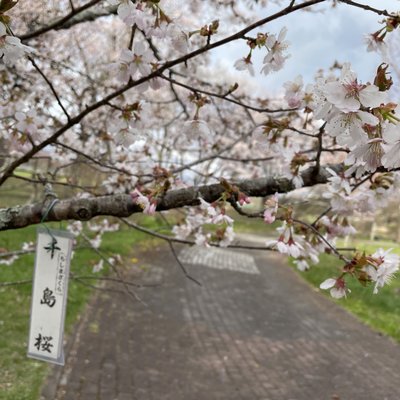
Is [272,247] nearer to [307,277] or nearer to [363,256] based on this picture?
[363,256]

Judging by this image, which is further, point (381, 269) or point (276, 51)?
point (276, 51)

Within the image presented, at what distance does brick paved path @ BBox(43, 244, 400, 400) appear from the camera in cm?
473

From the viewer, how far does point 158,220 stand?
1733 cm

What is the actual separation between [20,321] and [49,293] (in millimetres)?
3596

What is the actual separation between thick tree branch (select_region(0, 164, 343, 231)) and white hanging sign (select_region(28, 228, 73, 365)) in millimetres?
166

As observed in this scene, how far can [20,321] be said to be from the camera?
554 centimetres

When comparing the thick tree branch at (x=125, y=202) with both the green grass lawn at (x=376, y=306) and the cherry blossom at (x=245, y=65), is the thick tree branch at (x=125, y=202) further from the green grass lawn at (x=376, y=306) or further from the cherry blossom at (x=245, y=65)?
the green grass lawn at (x=376, y=306)

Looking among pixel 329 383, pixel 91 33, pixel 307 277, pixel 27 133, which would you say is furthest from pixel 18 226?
pixel 91 33

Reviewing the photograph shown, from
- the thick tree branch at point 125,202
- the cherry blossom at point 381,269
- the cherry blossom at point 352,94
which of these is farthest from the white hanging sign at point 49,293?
the cherry blossom at point 352,94

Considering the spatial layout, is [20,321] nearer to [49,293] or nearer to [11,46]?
[49,293]

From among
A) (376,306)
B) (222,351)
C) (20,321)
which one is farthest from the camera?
(376,306)

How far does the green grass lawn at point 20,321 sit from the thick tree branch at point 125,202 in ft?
8.05

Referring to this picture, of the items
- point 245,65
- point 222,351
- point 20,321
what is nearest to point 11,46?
point 245,65

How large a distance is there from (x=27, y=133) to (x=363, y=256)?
73.0 inches
